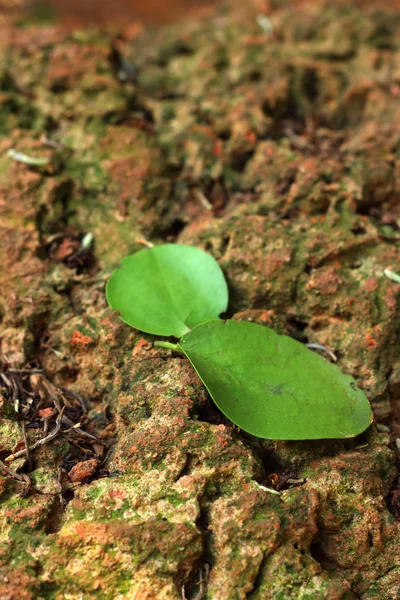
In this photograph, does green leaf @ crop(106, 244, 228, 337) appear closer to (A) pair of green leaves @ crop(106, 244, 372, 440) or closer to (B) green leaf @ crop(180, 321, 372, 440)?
(A) pair of green leaves @ crop(106, 244, 372, 440)

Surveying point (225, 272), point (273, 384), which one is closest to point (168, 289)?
point (225, 272)

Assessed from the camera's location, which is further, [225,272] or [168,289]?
[225,272]

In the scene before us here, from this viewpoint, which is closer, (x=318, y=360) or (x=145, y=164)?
(x=318, y=360)

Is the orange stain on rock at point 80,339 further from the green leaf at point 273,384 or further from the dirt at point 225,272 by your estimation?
the green leaf at point 273,384

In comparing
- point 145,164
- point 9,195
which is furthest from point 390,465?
point 9,195

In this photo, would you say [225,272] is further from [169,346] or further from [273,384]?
[273,384]

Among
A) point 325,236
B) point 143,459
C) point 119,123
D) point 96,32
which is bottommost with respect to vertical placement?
point 143,459

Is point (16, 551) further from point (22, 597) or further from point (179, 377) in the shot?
point (179, 377)
